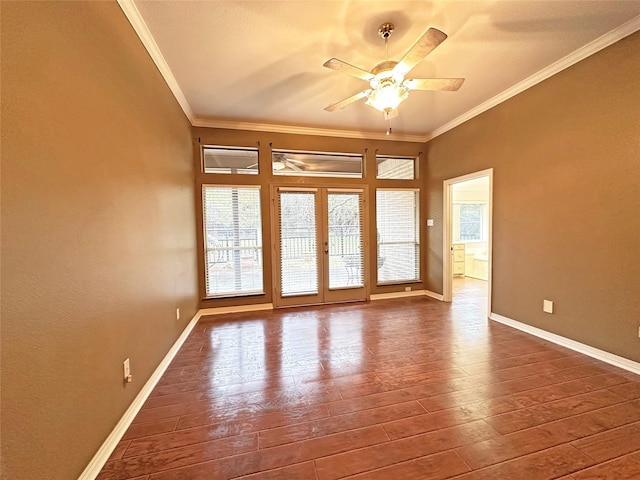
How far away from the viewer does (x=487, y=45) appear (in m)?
2.40

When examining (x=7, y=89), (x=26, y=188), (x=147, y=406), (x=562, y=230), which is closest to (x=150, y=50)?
(x=7, y=89)

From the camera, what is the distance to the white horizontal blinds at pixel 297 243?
4.34 m

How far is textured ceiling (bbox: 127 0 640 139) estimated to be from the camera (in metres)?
1.98

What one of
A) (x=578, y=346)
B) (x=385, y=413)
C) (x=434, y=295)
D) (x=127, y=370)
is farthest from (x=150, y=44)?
(x=434, y=295)

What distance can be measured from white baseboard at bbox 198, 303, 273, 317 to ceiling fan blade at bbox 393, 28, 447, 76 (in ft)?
12.0

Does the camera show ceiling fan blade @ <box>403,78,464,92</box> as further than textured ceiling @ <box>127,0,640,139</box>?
Yes

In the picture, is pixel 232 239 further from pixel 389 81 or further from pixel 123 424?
pixel 389 81

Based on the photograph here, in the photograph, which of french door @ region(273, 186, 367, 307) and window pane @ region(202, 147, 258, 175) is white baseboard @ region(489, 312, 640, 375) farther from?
window pane @ region(202, 147, 258, 175)

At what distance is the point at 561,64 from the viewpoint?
2.67m

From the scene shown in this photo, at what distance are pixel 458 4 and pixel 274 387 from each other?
10.9 ft

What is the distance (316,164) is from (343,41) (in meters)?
2.29

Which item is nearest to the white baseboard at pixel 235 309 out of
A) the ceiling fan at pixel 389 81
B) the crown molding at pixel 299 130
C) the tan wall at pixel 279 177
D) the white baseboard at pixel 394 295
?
the tan wall at pixel 279 177

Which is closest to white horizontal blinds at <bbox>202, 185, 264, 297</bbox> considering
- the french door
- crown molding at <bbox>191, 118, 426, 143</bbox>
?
the french door

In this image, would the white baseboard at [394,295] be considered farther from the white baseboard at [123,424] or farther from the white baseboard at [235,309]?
the white baseboard at [123,424]
